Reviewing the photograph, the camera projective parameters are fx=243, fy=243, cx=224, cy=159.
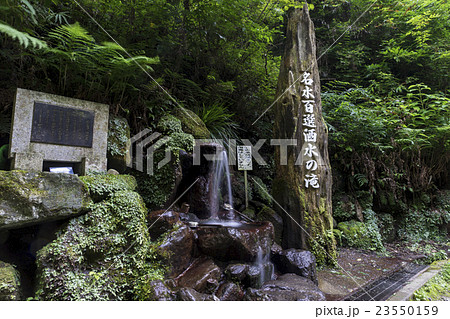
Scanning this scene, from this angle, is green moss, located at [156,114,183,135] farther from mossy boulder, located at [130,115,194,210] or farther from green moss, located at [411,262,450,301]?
green moss, located at [411,262,450,301]

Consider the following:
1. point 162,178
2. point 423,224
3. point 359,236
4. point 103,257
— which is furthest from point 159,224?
point 423,224

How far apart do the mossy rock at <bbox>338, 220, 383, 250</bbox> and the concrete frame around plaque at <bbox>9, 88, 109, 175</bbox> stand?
6.66m

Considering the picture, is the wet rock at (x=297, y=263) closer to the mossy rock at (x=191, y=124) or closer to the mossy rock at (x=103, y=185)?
the mossy rock at (x=103, y=185)

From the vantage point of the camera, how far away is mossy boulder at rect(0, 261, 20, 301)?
264 cm

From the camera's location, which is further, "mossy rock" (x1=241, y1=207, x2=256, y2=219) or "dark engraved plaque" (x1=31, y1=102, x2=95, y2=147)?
"mossy rock" (x1=241, y1=207, x2=256, y2=219)

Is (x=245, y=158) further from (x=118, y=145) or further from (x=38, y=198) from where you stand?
(x=38, y=198)

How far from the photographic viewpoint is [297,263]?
186 inches

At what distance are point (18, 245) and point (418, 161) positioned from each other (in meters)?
11.2

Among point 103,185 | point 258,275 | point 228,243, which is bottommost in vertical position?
point 258,275

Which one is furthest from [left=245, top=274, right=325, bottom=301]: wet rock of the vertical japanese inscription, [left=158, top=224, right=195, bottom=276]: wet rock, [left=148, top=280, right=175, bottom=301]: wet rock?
the vertical japanese inscription

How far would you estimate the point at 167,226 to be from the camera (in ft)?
13.8

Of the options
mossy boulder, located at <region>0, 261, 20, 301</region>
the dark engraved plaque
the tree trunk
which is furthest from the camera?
the tree trunk

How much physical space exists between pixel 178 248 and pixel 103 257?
3.62 feet

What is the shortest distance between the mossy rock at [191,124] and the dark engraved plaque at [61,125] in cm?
228
